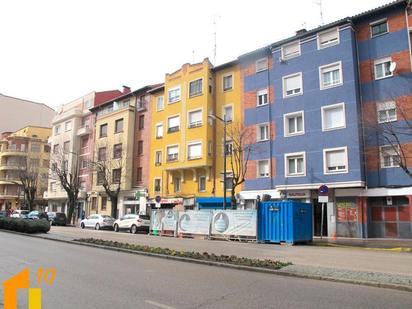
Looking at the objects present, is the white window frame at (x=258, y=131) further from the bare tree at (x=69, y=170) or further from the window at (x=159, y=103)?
the bare tree at (x=69, y=170)

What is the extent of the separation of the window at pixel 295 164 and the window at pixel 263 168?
2.08 meters

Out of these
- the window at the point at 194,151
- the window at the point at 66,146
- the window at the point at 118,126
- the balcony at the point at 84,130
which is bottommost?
the window at the point at 194,151

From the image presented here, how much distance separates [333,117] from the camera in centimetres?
2831

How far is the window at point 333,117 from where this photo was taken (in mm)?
27703

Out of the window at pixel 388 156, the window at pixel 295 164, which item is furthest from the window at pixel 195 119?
the window at pixel 388 156

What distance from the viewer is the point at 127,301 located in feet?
22.9

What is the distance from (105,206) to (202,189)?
53.2 ft

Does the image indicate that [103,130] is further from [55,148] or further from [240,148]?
[240,148]

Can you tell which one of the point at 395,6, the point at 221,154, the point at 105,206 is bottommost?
the point at 105,206

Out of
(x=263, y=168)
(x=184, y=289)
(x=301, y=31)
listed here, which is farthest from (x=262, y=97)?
(x=184, y=289)

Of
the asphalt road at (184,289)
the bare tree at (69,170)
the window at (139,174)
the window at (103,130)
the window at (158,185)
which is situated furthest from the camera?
the window at (103,130)

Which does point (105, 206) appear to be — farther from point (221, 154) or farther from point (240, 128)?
point (240, 128)

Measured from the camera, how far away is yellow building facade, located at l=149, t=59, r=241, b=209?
118 ft

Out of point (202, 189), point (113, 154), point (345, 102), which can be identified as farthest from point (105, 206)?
point (345, 102)
